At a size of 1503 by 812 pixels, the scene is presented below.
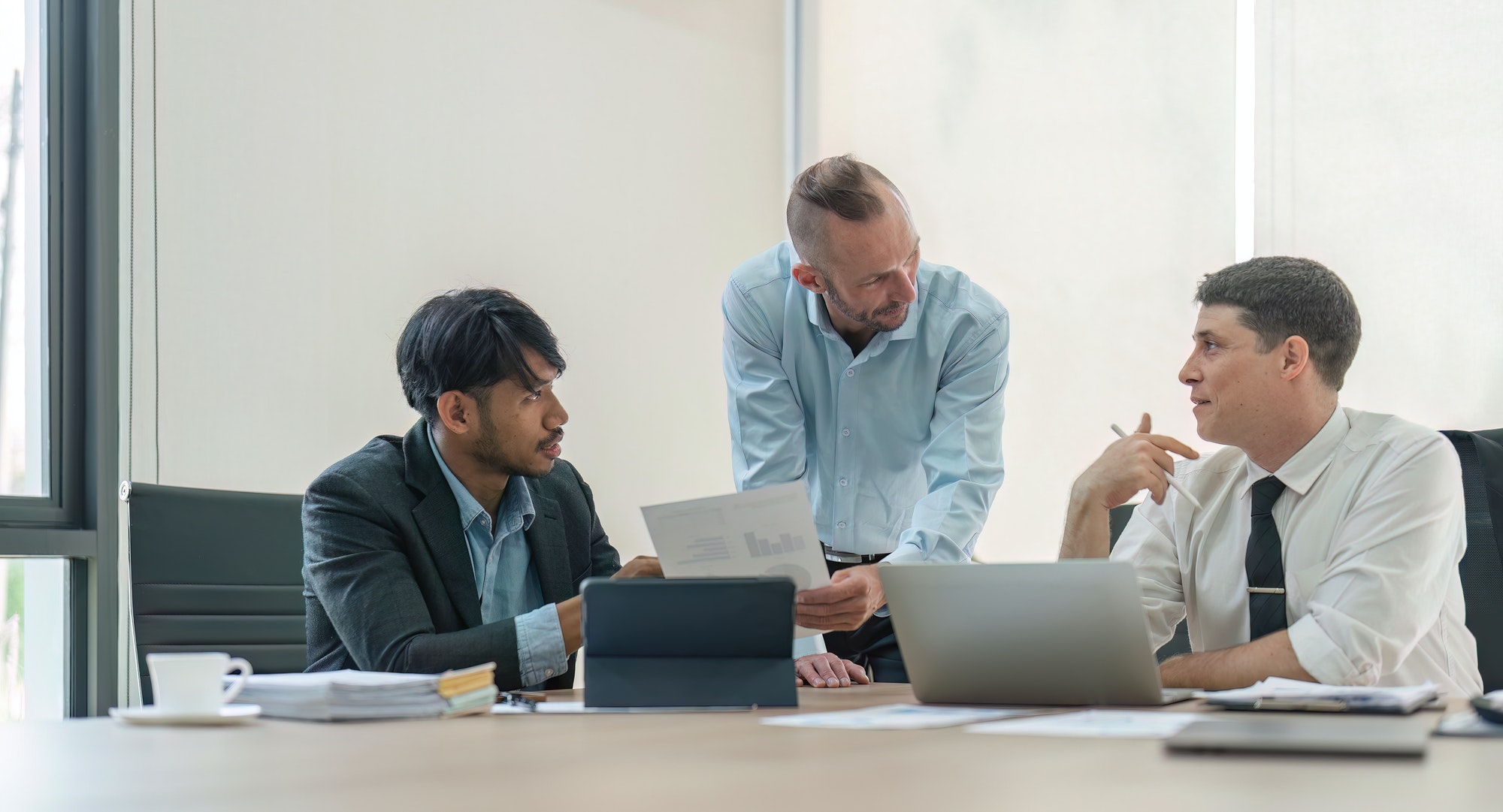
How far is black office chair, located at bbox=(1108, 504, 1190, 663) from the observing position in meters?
2.56

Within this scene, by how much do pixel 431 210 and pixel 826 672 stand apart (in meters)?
2.19

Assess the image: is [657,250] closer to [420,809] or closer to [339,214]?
[339,214]

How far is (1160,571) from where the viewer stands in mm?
2117

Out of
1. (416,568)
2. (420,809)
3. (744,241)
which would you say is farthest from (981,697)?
(744,241)

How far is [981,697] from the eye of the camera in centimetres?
149

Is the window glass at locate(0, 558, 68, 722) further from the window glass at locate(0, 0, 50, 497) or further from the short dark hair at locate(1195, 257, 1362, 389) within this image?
the short dark hair at locate(1195, 257, 1362, 389)

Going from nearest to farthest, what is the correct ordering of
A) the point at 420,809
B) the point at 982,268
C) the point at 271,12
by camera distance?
the point at 420,809 → the point at 271,12 → the point at 982,268

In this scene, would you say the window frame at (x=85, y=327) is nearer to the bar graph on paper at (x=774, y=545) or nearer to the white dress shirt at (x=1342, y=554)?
the bar graph on paper at (x=774, y=545)

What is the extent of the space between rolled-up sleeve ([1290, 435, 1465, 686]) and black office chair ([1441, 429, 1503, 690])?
0.31m

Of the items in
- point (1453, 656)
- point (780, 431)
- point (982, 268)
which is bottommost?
point (1453, 656)

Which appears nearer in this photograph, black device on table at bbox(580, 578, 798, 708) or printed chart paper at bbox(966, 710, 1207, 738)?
printed chart paper at bbox(966, 710, 1207, 738)

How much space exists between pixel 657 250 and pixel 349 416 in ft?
4.32

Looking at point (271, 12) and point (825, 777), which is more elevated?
point (271, 12)

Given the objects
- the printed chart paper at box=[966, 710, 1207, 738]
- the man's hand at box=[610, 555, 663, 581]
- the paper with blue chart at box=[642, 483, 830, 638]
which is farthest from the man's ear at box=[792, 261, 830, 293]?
the printed chart paper at box=[966, 710, 1207, 738]
